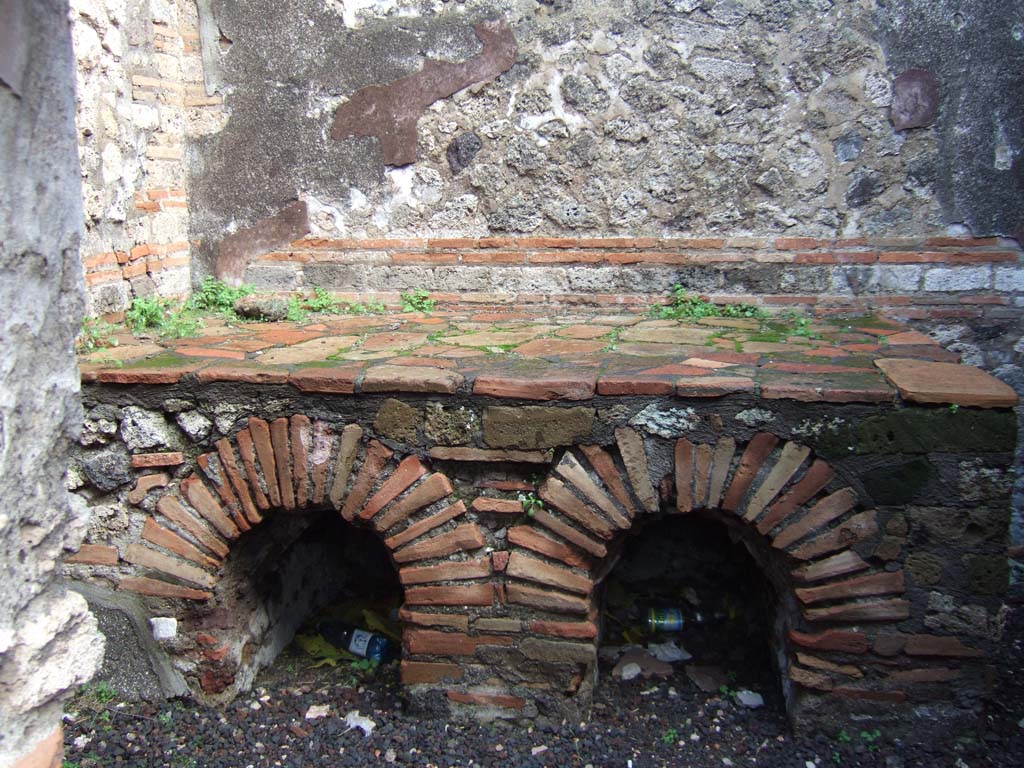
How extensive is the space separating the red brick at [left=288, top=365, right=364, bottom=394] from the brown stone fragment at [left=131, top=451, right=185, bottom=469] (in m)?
0.53

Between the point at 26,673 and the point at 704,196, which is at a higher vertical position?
the point at 704,196

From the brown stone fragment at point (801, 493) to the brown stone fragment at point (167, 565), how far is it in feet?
6.53

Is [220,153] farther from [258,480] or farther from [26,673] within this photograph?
[26,673]

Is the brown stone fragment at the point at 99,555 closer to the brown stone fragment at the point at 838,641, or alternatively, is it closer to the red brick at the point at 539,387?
the red brick at the point at 539,387

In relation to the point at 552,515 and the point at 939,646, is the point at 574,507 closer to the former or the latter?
the point at 552,515

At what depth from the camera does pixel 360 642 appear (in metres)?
3.50

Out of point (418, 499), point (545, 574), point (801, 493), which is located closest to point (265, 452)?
point (418, 499)

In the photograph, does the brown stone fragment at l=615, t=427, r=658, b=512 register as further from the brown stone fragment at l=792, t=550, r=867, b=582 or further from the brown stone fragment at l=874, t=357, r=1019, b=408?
the brown stone fragment at l=874, t=357, r=1019, b=408

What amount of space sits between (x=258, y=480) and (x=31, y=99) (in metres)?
1.90

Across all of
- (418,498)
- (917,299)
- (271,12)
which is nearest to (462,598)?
(418,498)

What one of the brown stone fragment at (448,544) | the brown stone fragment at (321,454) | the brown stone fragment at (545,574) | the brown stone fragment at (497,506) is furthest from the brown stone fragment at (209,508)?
the brown stone fragment at (545,574)

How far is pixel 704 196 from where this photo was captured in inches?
168

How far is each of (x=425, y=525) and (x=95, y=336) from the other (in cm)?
171

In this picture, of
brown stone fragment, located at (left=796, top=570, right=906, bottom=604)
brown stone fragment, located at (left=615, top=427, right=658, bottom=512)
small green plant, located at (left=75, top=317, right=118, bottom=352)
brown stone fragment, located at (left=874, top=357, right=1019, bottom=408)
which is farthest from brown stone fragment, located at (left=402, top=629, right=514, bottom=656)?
small green plant, located at (left=75, top=317, right=118, bottom=352)
